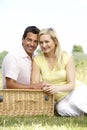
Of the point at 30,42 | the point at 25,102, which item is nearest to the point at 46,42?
the point at 30,42

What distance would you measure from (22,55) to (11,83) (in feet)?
1.46

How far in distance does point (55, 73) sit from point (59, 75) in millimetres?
57

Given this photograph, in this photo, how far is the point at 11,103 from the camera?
18.2ft

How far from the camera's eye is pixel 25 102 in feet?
18.2

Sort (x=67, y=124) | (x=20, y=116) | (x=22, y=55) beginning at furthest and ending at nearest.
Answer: (x=22, y=55), (x=20, y=116), (x=67, y=124)

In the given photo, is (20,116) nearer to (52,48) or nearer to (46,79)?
(46,79)

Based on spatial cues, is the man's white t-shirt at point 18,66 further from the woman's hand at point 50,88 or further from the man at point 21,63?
the woman's hand at point 50,88

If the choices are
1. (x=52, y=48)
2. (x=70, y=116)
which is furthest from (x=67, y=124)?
(x=52, y=48)

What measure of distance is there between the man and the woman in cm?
21

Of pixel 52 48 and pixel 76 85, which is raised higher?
pixel 52 48

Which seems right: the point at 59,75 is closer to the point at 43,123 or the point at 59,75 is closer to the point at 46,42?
the point at 46,42

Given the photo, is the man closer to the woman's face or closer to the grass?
the woman's face

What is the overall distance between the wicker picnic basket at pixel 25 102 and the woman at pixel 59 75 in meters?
0.17

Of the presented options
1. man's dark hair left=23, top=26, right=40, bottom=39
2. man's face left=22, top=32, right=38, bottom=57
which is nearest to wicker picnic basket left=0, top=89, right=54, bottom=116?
man's face left=22, top=32, right=38, bottom=57
